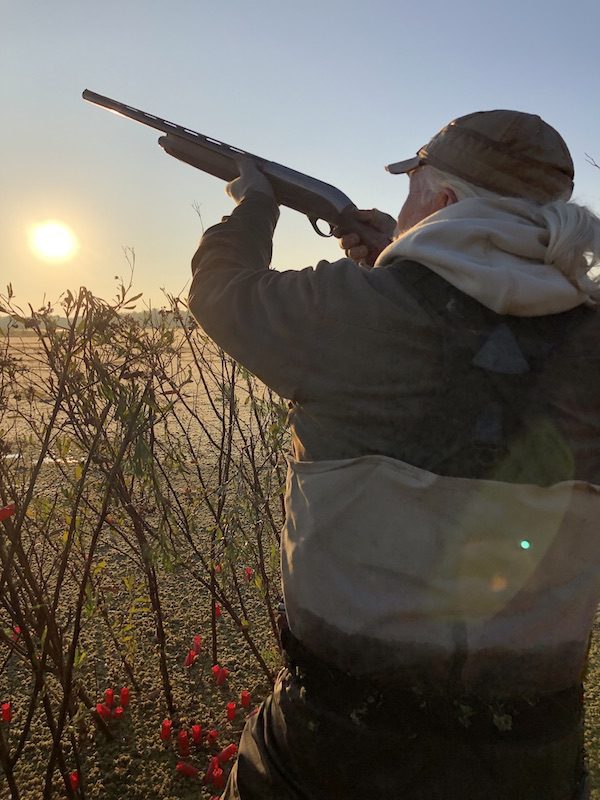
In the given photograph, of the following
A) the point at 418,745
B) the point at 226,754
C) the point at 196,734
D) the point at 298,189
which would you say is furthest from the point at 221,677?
the point at 298,189

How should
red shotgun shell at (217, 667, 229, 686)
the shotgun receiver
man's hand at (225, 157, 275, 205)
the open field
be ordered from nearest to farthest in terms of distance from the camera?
1. man's hand at (225, 157, 275, 205)
2. the open field
3. the shotgun receiver
4. red shotgun shell at (217, 667, 229, 686)

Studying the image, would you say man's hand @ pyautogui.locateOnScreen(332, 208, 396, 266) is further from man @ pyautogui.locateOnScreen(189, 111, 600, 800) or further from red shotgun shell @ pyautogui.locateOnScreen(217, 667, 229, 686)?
red shotgun shell @ pyautogui.locateOnScreen(217, 667, 229, 686)

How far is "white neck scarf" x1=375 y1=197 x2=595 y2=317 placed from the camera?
99 cm

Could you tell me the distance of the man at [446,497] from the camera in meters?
1.02

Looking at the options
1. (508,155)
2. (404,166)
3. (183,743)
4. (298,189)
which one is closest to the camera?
(508,155)

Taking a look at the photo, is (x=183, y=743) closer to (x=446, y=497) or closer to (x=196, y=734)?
(x=196, y=734)

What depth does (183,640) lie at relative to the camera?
348 centimetres

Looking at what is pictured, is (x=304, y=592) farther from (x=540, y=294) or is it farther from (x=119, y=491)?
(x=119, y=491)

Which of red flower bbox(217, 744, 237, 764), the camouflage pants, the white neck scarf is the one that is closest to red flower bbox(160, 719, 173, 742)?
red flower bbox(217, 744, 237, 764)

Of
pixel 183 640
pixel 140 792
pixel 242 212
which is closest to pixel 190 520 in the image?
pixel 183 640

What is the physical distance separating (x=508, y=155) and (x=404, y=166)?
0.26 meters

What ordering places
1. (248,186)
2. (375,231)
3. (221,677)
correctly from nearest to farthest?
(248,186) < (375,231) < (221,677)

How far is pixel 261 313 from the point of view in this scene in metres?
1.09

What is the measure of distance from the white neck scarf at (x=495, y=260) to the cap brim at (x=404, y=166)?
0.29 metres
